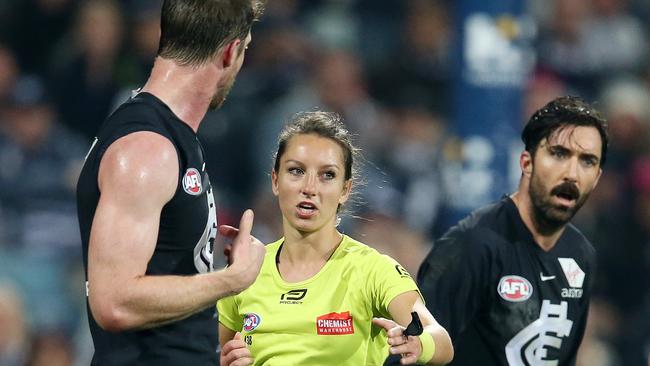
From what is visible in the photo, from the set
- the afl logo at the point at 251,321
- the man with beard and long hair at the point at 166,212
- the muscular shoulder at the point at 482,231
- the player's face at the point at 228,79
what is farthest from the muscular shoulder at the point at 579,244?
the player's face at the point at 228,79

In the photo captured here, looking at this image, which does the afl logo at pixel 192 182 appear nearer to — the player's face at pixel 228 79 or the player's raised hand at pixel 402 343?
the player's face at pixel 228 79

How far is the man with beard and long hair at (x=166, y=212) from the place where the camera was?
141 inches

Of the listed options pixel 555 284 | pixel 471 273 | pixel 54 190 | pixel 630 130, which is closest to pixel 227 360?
pixel 471 273

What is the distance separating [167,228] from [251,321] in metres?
0.84

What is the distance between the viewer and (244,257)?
3803 mm

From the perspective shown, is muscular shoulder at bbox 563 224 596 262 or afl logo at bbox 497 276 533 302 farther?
muscular shoulder at bbox 563 224 596 262

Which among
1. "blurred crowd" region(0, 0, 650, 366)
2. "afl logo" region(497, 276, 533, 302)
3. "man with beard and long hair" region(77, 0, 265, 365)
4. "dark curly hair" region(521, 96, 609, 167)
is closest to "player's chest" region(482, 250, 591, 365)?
"afl logo" region(497, 276, 533, 302)

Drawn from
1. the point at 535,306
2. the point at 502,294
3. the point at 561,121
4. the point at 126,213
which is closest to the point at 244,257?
the point at 126,213

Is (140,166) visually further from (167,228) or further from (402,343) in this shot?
(402,343)

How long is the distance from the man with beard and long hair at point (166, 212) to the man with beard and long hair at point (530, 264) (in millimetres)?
1315

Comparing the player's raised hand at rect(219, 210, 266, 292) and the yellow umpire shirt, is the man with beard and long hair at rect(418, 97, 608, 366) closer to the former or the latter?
the yellow umpire shirt

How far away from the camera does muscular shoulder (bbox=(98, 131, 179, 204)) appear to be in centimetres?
359

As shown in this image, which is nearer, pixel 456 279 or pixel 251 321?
pixel 251 321

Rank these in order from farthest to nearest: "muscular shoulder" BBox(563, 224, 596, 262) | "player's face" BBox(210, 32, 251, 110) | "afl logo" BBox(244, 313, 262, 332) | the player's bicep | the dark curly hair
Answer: "muscular shoulder" BBox(563, 224, 596, 262) → the dark curly hair → "afl logo" BBox(244, 313, 262, 332) → "player's face" BBox(210, 32, 251, 110) → the player's bicep
